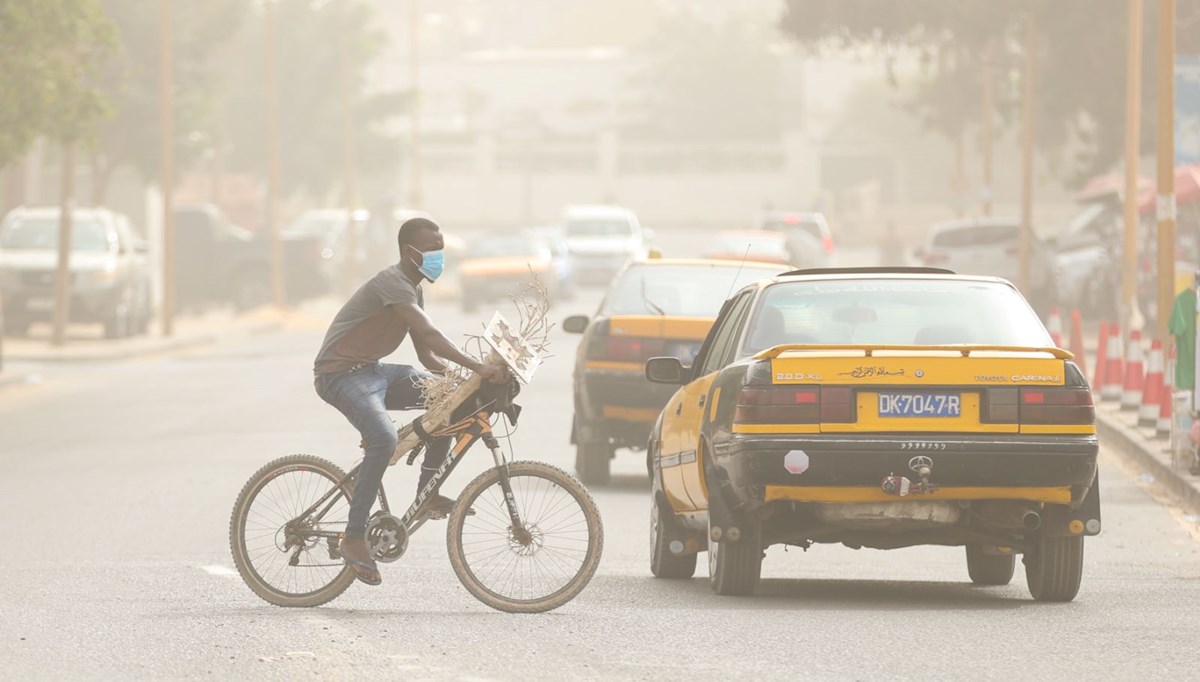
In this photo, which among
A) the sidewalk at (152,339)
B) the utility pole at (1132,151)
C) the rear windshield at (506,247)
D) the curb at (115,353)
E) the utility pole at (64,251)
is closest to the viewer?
the utility pole at (1132,151)

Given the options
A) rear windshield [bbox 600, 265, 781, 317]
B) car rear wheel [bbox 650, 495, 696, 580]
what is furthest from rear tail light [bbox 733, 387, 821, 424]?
rear windshield [bbox 600, 265, 781, 317]

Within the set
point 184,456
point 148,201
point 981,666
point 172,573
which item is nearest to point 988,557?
point 981,666

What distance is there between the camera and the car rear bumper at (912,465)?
10047 millimetres

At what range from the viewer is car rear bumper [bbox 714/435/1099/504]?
10.0 metres

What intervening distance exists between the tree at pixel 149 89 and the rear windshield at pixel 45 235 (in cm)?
587

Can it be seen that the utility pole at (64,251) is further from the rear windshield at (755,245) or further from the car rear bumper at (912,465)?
the car rear bumper at (912,465)

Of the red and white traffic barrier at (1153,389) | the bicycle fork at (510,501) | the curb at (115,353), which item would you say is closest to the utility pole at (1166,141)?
the red and white traffic barrier at (1153,389)

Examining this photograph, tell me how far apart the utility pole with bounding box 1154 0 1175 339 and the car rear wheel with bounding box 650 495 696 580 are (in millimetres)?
11974

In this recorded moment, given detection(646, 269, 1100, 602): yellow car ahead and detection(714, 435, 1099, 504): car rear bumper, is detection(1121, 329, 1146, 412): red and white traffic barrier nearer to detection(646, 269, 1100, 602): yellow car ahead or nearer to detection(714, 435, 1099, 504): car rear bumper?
detection(646, 269, 1100, 602): yellow car ahead

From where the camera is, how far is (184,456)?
1973 cm

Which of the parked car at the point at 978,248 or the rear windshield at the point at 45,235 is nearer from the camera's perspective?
the rear windshield at the point at 45,235

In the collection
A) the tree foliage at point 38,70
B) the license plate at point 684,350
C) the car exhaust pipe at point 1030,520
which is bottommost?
the car exhaust pipe at point 1030,520

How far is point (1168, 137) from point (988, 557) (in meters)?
12.3

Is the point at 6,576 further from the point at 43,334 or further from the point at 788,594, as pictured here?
the point at 43,334
